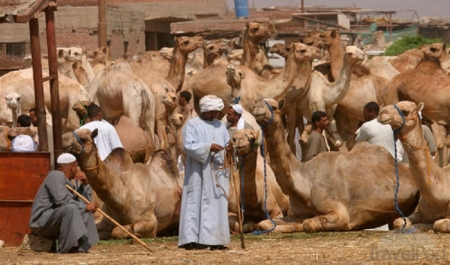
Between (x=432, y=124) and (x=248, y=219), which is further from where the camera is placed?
(x=432, y=124)

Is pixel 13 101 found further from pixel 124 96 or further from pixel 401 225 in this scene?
pixel 401 225

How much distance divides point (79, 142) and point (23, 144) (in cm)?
164

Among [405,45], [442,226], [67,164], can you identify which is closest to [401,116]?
[442,226]

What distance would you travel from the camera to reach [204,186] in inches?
441

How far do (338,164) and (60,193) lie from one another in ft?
10.1

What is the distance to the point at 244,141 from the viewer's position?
11711mm

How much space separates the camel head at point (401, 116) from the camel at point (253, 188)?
1.25m

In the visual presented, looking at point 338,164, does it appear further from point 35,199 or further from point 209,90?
point 209,90

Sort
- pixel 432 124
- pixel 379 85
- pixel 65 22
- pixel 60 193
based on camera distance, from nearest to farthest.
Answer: pixel 60 193 < pixel 432 124 < pixel 379 85 < pixel 65 22

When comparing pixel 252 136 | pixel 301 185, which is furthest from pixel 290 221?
pixel 252 136

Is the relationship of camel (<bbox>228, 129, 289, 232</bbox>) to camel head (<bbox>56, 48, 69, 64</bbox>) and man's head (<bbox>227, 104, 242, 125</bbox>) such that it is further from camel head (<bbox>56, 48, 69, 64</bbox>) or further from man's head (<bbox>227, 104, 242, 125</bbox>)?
camel head (<bbox>56, 48, 69, 64</bbox>)

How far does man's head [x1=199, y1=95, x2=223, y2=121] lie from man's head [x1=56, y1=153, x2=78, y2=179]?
1.20 metres

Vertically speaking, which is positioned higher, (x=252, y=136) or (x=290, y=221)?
(x=252, y=136)

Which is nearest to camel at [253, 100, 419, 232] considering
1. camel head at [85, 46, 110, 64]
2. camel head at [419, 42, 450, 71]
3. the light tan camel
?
the light tan camel
